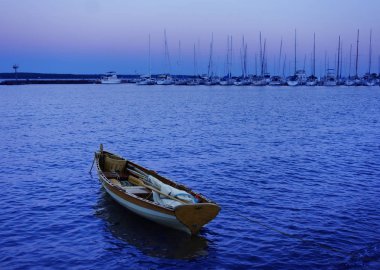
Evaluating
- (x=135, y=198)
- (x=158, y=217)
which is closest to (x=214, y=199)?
(x=135, y=198)

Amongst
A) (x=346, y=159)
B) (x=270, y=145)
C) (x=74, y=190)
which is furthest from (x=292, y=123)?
(x=74, y=190)

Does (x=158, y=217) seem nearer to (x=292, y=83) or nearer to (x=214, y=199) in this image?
(x=214, y=199)

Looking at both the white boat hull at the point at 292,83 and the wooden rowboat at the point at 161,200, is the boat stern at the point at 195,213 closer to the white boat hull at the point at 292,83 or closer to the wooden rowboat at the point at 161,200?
the wooden rowboat at the point at 161,200

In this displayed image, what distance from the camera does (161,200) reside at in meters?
15.8

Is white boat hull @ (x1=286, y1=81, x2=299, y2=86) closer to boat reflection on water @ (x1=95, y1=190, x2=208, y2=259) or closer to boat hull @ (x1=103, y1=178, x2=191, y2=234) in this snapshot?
boat reflection on water @ (x1=95, y1=190, x2=208, y2=259)

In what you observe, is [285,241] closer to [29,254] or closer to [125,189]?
[125,189]

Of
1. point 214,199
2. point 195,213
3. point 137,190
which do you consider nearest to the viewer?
point 195,213

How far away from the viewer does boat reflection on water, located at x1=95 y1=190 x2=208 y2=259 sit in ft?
44.7

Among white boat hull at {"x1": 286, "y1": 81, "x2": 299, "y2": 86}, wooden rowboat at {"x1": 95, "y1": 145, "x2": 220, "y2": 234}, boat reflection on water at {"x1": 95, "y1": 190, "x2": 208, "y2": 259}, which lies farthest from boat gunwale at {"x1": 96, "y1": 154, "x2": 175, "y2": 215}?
white boat hull at {"x1": 286, "y1": 81, "x2": 299, "y2": 86}

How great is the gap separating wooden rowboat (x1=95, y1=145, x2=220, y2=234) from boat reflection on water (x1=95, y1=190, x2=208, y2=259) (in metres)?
0.35

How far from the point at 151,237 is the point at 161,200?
1530 mm

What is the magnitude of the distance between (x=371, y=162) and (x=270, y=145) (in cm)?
928

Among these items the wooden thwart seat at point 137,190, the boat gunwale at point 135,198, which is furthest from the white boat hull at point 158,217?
the wooden thwart seat at point 137,190

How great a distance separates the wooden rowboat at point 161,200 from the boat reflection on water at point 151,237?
354 mm
